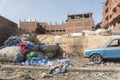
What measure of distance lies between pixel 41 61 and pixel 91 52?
3.24 meters

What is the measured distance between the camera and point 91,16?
52406 millimetres

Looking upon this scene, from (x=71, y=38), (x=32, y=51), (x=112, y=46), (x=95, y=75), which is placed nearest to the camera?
(x=95, y=75)

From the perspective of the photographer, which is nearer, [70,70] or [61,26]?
[70,70]

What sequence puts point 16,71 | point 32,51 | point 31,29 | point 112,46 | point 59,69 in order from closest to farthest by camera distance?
point 59,69
point 16,71
point 112,46
point 32,51
point 31,29

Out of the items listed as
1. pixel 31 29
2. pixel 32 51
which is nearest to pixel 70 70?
pixel 32 51

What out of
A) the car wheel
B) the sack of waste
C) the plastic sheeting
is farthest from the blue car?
the sack of waste

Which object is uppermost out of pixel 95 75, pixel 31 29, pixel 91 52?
pixel 31 29

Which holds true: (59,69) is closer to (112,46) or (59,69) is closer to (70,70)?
(70,70)

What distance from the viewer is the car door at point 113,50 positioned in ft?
45.7

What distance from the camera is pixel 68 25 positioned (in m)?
52.9

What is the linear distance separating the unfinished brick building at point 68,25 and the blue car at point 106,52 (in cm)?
3517

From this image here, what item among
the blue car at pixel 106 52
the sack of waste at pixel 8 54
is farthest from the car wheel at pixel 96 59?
the sack of waste at pixel 8 54

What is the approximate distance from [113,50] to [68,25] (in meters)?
39.1

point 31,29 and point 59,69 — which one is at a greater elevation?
point 31,29
